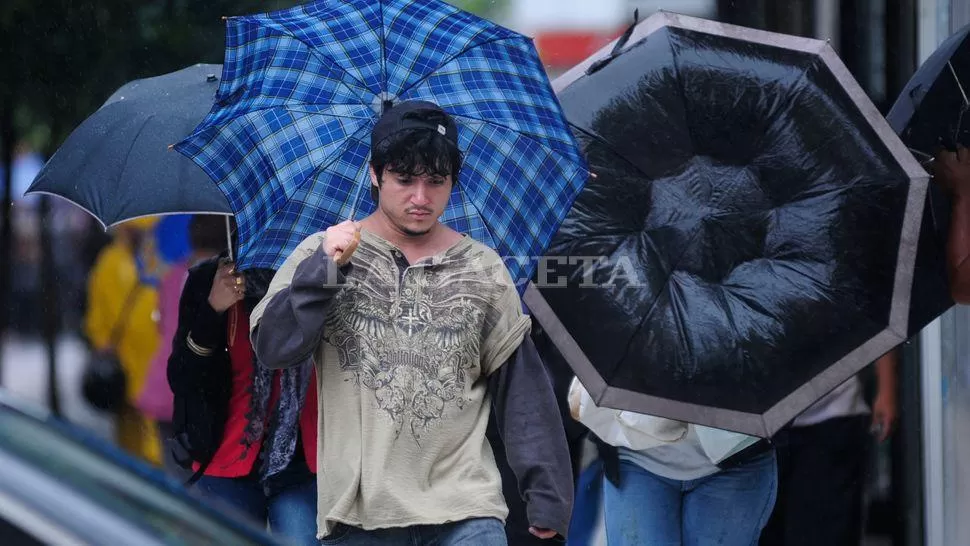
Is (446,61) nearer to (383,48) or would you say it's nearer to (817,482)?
(383,48)

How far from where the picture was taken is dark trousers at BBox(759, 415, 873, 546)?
6.39 m

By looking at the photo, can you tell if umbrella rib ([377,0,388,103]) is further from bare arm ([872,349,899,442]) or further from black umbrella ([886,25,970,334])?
bare arm ([872,349,899,442])

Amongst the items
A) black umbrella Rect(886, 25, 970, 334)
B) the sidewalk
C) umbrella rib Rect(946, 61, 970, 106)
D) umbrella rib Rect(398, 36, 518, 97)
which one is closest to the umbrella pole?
umbrella rib Rect(398, 36, 518, 97)

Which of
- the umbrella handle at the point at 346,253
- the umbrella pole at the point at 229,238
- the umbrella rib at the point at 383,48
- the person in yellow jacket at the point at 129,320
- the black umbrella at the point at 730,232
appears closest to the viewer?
the umbrella handle at the point at 346,253

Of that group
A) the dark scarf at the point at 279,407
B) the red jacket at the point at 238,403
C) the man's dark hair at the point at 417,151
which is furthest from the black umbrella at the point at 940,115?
the red jacket at the point at 238,403

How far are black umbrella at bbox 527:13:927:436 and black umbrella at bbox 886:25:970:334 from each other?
0.87 feet

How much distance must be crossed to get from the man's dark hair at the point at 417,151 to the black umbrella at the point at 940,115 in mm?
1618

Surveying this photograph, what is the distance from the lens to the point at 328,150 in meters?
4.62

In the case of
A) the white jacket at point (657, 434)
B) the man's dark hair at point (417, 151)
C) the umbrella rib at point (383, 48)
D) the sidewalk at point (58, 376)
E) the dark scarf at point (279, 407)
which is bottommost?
the sidewalk at point (58, 376)

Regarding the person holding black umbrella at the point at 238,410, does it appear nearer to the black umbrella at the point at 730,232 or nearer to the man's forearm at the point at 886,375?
the black umbrella at the point at 730,232

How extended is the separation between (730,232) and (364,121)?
3.70 feet

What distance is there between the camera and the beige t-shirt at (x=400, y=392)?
4.17 meters

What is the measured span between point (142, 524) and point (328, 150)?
226 cm

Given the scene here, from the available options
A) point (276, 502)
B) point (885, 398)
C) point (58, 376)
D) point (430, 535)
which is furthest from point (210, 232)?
point (58, 376)
